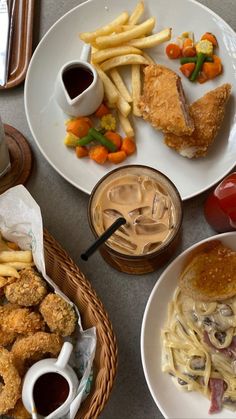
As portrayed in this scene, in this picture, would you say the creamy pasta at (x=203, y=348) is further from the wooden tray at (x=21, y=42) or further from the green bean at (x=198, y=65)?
the wooden tray at (x=21, y=42)

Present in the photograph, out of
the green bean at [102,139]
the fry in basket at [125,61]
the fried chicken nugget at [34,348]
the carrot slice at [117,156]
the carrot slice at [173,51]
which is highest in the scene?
the fry in basket at [125,61]

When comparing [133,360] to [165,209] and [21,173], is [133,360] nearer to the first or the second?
[165,209]

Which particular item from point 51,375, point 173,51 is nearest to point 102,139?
point 173,51

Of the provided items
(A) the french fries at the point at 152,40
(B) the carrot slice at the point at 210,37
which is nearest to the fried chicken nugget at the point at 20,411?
(A) the french fries at the point at 152,40

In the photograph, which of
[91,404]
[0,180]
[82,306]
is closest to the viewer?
[91,404]

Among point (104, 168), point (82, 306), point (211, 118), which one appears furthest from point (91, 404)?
point (211, 118)

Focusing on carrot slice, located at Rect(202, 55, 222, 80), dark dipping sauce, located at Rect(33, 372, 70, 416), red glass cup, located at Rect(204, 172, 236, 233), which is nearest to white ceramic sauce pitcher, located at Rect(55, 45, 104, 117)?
carrot slice, located at Rect(202, 55, 222, 80)
